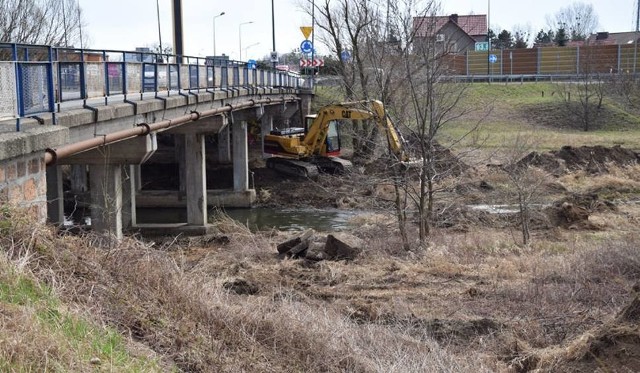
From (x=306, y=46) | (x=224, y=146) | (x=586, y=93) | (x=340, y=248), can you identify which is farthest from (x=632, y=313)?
(x=586, y=93)

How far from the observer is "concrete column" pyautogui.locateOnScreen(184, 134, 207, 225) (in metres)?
26.9

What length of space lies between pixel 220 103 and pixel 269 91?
1141 cm

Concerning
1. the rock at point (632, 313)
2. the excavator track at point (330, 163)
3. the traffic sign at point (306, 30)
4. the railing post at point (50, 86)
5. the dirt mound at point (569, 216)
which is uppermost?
the traffic sign at point (306, 30)

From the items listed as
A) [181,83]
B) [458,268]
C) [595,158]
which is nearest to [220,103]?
[181,83]

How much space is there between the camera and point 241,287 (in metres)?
13.2

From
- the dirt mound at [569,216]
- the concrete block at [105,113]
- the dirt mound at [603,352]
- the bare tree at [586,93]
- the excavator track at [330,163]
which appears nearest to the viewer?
the dirt mound at [603,352]

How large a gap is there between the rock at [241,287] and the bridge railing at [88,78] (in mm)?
3916

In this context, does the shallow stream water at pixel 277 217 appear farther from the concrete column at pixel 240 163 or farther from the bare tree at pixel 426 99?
the bare tree at pixel 426 99

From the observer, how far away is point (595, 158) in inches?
1470

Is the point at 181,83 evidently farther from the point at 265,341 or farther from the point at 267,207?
the point at 265,341

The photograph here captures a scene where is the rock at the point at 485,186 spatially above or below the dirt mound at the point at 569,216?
below

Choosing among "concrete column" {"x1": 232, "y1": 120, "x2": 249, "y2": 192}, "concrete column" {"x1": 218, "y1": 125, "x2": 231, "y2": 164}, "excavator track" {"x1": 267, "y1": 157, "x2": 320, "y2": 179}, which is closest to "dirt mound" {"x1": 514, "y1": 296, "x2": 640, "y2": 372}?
"concrete column" {"x1": 232, "y1": 120, "x2": 249, "y2": 192}

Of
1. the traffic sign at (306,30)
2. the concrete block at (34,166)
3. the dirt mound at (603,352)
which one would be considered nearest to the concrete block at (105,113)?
the concrete block at (34,166)

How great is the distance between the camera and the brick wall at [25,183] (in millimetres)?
8445
